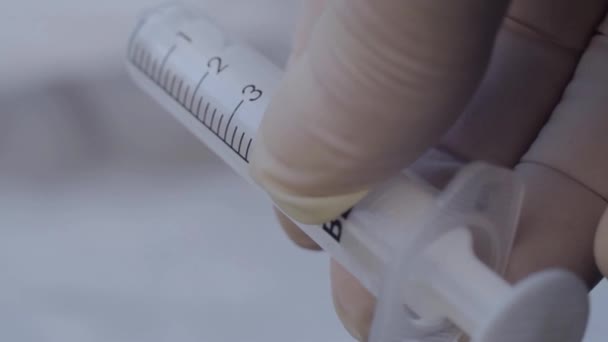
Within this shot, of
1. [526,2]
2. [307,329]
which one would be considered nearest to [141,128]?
[307,329]

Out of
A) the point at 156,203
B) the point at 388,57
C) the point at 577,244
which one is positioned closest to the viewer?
the point at 388,57

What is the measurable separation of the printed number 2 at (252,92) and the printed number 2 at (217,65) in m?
0.04

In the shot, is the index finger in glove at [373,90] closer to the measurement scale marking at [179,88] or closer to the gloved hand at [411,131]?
the gloved hand at [411,131]

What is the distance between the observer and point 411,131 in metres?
0.47

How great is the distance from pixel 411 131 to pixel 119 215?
530 millimetres

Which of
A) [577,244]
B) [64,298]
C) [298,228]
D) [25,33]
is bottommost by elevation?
[64,298]

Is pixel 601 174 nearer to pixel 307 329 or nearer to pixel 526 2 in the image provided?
pixel 526 2

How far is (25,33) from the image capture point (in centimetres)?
103

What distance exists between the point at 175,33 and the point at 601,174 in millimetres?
388

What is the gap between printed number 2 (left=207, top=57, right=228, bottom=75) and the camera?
2.24 ft

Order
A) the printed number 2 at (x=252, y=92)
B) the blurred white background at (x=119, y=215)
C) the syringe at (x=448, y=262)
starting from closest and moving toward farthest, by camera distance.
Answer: the syringe at (x=448, y=262), the printed number 2 at (x=252, y=92), the blurred white background at (x=119, y=215)

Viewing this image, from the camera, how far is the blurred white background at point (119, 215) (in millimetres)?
833

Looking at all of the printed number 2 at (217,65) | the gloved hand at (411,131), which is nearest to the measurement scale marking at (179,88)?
the printed number 2 at (217,65)

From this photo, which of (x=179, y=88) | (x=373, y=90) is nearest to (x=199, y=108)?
(x=179, y=88)
